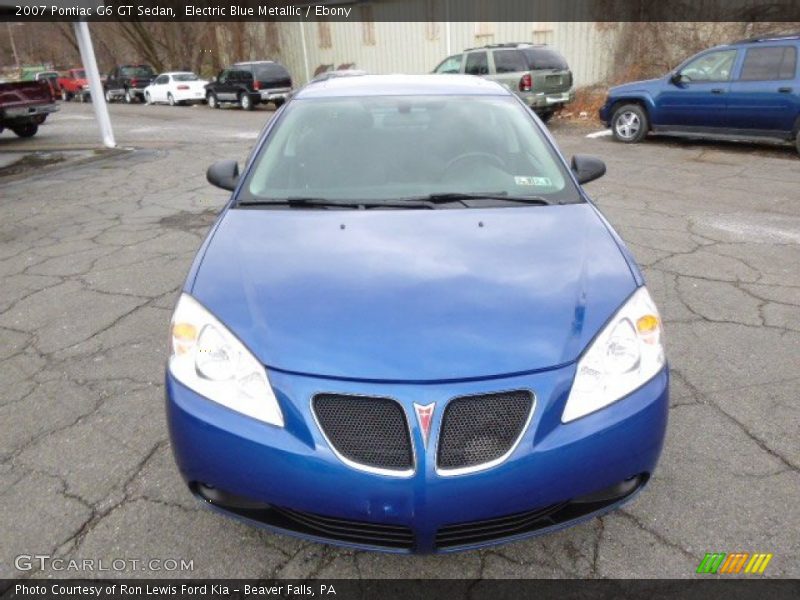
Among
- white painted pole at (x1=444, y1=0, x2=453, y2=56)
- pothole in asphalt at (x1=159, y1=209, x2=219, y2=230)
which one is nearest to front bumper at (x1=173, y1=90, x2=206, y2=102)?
white painted pole at (x1=444, y1=0, x2=453, y2=56)

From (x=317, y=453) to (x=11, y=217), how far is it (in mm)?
7319

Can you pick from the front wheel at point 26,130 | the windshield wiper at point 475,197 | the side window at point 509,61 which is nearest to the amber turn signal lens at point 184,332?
the windshield wiper at point 475,197

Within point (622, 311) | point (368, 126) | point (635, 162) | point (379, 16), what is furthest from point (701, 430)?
point (379, 16)

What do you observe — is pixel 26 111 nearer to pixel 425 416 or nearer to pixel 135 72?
pixel 425 416

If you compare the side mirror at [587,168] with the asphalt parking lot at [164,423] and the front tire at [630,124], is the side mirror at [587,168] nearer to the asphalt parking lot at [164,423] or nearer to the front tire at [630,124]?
the asphalt parking lot at [164,423]

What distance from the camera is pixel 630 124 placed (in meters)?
10.9

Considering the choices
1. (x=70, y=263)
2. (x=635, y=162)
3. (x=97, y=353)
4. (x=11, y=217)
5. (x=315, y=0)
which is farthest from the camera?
(x=315, y=0)

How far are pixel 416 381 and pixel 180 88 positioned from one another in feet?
90.3

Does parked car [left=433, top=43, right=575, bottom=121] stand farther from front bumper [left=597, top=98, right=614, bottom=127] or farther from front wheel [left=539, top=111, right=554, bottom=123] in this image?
front bumper [left=597, top=98, right=614, bottom=127]

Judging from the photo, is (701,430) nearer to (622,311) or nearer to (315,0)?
(622,311)

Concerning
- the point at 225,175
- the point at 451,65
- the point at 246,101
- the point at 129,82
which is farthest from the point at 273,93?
the point at 225,175

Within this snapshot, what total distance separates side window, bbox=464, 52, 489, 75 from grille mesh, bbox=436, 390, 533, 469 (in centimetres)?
1337

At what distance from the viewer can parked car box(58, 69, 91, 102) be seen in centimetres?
3453

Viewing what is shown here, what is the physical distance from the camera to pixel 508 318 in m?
1.94
